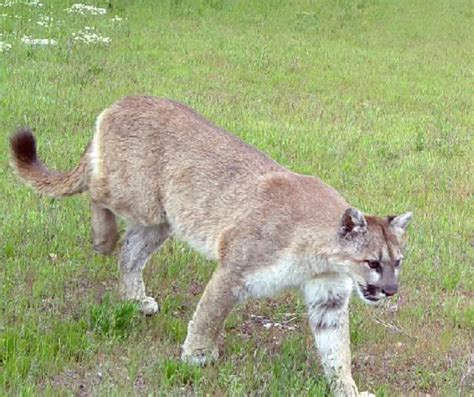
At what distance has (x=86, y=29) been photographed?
17266 mm

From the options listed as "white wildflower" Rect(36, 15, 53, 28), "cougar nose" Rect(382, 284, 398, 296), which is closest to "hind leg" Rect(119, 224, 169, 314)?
"cougar nose" Rect(382, 284, 398, 296)

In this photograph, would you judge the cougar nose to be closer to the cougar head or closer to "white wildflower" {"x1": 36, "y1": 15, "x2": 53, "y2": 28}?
the cougar head

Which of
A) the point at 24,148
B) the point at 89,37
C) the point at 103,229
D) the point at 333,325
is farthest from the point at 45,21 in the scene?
the point at 333,325

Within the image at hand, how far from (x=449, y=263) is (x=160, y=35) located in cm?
1083

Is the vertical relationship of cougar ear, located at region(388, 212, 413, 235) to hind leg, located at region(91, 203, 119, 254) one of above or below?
above

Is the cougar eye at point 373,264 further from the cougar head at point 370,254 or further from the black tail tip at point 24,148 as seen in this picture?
the black tail tip at point 24,148

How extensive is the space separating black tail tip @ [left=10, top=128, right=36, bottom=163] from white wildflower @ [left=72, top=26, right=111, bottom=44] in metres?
9.03

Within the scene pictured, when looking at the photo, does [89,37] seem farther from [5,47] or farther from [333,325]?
[333,325]

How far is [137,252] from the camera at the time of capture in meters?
7.22

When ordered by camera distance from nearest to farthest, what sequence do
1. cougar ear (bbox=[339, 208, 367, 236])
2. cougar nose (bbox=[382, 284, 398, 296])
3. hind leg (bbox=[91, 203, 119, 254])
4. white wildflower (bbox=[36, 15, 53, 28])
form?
1. cougar nose (bbox=[382, 284, 398, 296])
2. cougar ear (bbox=[339, 208, 367, 236])
3. hind leg (bbox=[91, 203, 119, 254])
4. white wildflower (bbox=[36, 15, 53, 28])

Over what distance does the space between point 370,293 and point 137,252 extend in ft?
7.14

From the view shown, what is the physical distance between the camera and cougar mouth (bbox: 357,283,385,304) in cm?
569

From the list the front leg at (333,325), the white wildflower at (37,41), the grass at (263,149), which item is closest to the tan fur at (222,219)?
the front leg at (333,325)

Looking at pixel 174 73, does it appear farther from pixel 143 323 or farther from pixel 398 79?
pixel 143 323
